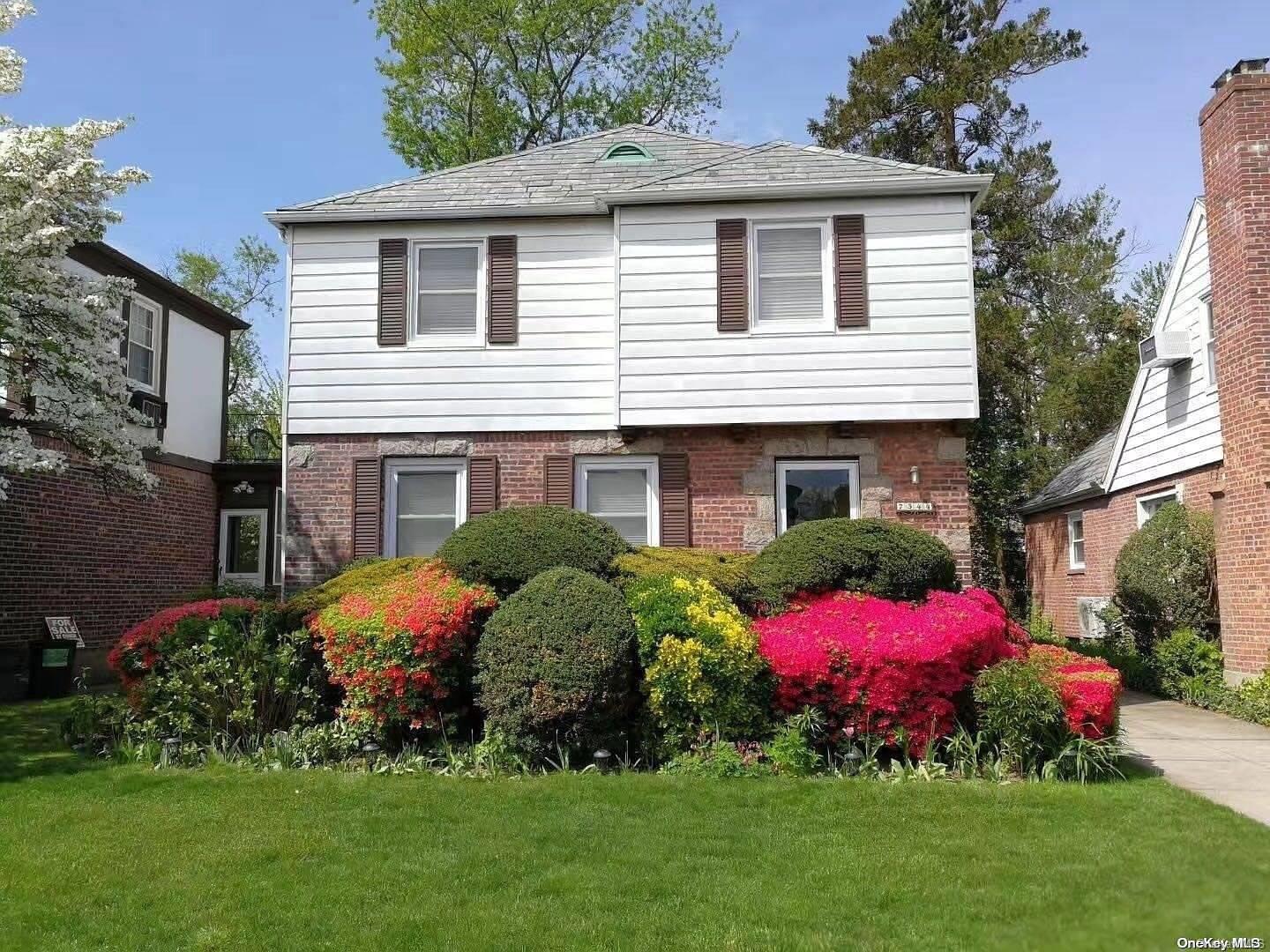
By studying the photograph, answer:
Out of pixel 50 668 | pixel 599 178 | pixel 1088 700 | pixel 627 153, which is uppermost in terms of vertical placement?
pixel 627 153

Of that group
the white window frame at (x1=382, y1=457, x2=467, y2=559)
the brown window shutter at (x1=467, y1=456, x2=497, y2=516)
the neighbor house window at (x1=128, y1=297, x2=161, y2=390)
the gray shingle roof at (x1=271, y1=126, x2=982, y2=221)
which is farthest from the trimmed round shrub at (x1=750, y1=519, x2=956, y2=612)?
the neighbor house window at (x1=128, y1=297, x2=161, y2=390)

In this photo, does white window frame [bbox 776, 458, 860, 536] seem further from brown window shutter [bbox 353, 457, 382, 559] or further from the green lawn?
brown window shutter [bbox 353, 457, 382, 559]

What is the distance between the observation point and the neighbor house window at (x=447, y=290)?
458 inches

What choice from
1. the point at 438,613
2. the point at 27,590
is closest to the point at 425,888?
the point at 438,613

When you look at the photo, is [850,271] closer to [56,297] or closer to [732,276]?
[732,276]

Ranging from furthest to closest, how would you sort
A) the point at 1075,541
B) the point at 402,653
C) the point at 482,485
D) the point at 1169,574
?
the point at 1075,541, the point at 1169,574, the point at 482,485, the point at 402,653

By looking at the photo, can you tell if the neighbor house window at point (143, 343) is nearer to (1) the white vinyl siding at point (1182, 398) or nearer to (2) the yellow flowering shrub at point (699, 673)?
(2) the yellow flowering shrub at point (699, 673)

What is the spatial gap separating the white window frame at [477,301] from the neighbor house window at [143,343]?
20.1ft

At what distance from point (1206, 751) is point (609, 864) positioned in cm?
591

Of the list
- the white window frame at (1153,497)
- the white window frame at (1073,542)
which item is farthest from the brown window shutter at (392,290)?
the white window frame at (1073,542)

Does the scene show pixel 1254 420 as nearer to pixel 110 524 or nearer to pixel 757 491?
pixel 757 491

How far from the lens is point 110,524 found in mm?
14508

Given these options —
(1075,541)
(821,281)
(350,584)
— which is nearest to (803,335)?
(821,281)

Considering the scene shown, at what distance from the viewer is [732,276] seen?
11031 mm
